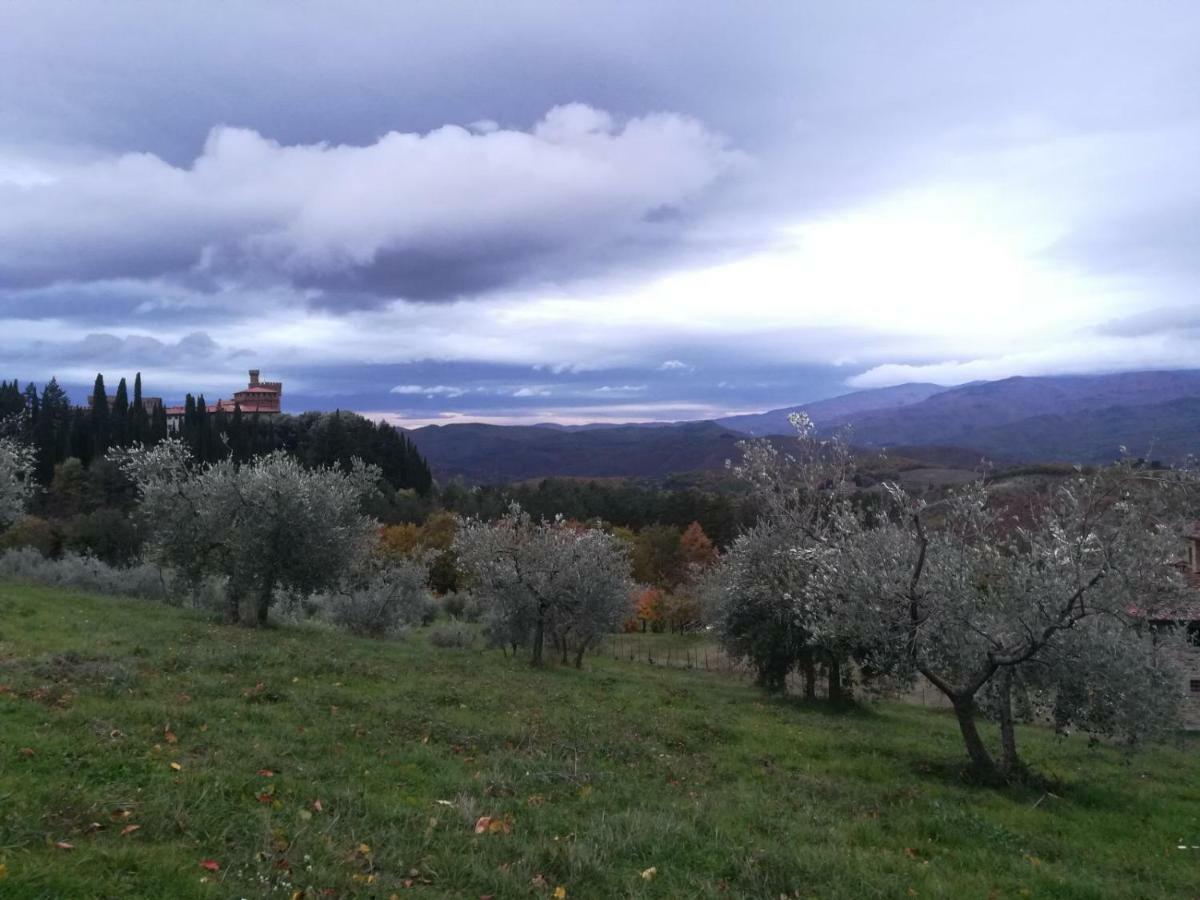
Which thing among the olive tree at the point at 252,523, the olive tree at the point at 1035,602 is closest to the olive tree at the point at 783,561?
the olive tree at the point at 1035,602

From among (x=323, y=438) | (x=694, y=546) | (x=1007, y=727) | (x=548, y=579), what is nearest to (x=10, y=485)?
(x=548, y=579)

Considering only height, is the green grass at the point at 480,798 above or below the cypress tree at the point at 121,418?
below

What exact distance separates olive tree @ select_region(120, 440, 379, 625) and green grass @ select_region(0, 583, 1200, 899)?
28.8 ft

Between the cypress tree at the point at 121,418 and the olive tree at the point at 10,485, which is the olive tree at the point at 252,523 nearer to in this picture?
the olive tree at the point at 10,485

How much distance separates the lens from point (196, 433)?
89.4m

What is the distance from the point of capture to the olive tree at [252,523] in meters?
26.8

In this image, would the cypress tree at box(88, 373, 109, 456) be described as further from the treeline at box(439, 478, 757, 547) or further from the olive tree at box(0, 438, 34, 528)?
the olive tree at box(0, 438, 34, 528)

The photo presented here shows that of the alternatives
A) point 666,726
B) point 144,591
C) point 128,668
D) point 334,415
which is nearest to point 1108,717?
point 666,726

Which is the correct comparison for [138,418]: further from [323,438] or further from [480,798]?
[480,798]

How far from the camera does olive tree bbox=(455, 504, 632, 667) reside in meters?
27.9

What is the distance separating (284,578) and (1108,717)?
80.2ft

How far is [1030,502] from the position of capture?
14922 millimetres

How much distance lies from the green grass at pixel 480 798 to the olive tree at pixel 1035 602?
1664 mm

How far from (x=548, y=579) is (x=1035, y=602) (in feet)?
58.8
